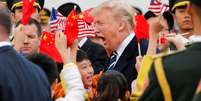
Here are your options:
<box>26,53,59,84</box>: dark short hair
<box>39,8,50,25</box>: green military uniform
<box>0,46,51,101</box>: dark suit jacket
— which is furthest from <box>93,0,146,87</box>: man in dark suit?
<box>39,8,50,25</box>: green military uniform

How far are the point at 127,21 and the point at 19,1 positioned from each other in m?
2.68

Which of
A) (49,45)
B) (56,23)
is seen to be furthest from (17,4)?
(49,45)

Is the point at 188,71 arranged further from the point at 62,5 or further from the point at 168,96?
the point at 62,5

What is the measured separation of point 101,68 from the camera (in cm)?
902

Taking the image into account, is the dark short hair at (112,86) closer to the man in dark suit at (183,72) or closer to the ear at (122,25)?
the ear at (122,25)

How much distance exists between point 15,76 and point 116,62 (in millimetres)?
2084

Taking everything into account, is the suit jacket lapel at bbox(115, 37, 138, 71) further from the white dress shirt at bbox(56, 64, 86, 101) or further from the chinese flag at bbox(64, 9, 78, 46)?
the white dress shirt at bbox(56, 64, 86, 101)

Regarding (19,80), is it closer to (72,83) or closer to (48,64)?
(72,83)

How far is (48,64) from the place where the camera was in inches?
243

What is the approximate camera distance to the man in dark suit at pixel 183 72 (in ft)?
11.7

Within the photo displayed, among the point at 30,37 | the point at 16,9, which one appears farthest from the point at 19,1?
the point at 30,37

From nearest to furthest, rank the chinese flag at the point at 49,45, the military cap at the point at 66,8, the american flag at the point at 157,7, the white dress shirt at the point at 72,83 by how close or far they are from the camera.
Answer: the white dress shirt at the point at 72,83 < the american flag at the point at 157,7 < the chinese flag at the point at 49,45 < the military cap at the point at 66,8

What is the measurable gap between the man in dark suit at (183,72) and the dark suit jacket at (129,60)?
3.38 m

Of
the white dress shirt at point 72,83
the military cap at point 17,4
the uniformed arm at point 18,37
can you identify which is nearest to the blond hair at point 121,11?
the uniformed arm at point 18,37
